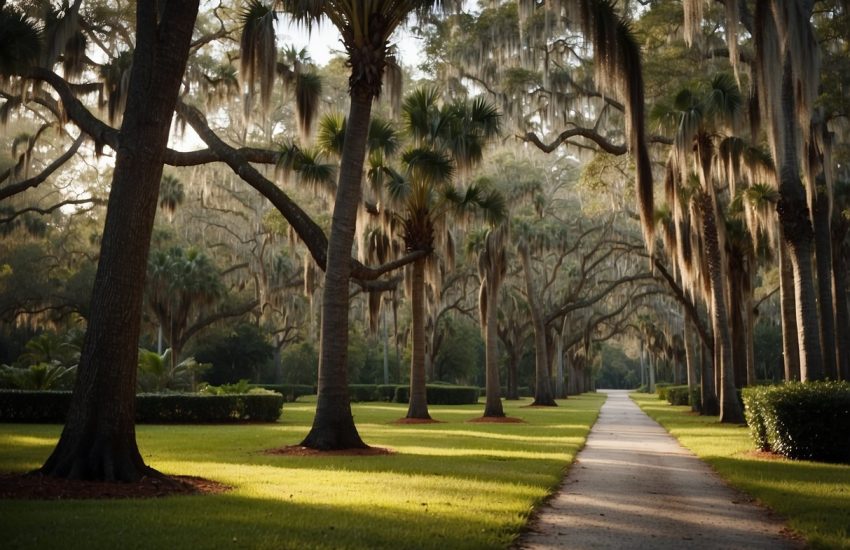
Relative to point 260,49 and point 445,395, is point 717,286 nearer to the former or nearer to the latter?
point 260,49

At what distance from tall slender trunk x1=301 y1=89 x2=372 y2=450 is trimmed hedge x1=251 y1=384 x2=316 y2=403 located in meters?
30.2

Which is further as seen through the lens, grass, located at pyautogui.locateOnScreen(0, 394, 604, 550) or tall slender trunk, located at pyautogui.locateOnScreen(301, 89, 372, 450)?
tall slender trunk, located at pyautogui.locateOnScreen(301, 89, 372, 450)

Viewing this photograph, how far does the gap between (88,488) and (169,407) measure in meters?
15.9

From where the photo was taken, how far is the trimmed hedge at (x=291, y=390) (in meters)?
44.3

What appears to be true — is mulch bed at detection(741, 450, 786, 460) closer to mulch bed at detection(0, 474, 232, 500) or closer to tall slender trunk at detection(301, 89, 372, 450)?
tall slender trunk at detection(301, 89, 372, 450)

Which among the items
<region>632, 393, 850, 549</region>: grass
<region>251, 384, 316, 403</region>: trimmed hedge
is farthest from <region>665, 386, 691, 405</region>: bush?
<region>632, 393, 850, 549</region>: grass

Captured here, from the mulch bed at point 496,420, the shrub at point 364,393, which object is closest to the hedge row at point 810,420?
the mulch bed at point 496,420

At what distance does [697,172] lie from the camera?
65.7 ft

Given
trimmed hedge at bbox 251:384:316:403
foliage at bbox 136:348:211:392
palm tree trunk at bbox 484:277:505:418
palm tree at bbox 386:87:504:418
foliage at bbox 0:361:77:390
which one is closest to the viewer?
palm tree at bbox 386:87:504:418

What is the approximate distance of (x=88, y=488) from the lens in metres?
7.49

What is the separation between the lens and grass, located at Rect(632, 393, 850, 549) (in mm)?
6340

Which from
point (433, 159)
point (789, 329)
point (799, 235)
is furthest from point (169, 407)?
point (799, 235)

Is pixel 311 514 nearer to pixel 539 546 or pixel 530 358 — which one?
pixel 539 546

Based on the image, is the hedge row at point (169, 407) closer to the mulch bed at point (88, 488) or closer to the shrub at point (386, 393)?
the mulch bed at point (88, 488)
